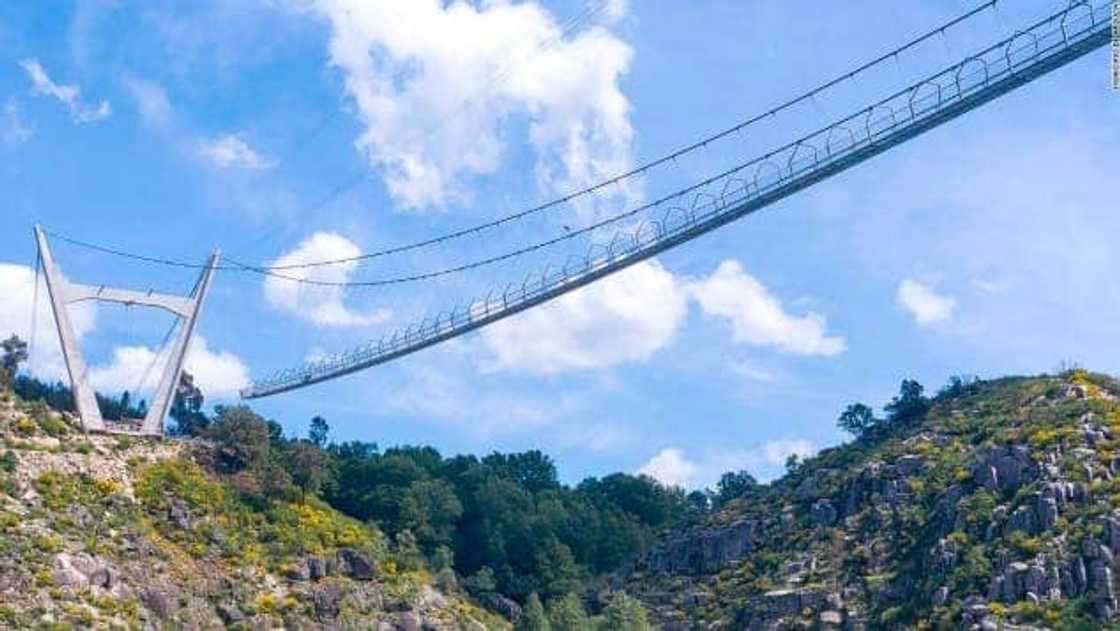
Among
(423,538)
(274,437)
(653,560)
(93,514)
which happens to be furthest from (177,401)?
(653,560)

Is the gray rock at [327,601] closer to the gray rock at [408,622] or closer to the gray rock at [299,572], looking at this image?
the gray rock at [299,572]

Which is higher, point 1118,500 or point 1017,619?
point 1118,500

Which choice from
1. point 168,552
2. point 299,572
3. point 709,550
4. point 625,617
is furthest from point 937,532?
point 168,552

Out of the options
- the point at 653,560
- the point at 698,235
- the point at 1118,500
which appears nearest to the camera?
the point at 698,235

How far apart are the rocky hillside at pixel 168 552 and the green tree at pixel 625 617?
642 cm

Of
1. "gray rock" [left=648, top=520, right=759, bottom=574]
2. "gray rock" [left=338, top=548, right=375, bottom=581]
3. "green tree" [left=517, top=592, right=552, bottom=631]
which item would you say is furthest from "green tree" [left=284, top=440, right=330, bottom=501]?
"gray rock" [left=648, top=520, right=759, bottom=574]

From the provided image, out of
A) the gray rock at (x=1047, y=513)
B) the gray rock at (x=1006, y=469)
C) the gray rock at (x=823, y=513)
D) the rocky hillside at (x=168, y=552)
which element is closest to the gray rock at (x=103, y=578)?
the rocky hillside at (x=168, y=552)

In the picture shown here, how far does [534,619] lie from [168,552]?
49.1ft

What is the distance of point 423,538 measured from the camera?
7375cm

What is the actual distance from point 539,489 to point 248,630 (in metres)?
42.0

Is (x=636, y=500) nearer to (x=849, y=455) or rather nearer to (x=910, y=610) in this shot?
(x=849, y=455)

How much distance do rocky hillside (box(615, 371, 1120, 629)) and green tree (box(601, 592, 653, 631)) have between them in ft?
14.5

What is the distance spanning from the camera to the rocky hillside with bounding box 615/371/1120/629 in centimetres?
4941

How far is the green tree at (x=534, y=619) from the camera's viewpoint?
190 ft
